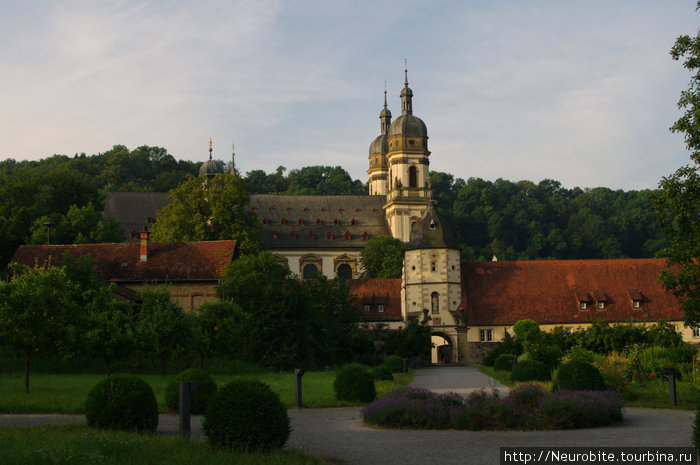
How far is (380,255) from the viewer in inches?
3177

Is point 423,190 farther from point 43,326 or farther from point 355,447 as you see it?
point 355,447

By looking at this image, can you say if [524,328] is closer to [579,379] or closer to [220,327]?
[220,327]

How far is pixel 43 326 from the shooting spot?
24984 millimetres

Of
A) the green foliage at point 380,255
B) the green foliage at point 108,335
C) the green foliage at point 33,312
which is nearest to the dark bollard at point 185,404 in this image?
the green foliage at point 33,312

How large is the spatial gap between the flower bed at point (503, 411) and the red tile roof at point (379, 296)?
3929cm

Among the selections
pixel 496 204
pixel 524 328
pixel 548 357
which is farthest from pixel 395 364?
pixel 496 204

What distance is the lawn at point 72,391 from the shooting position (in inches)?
789

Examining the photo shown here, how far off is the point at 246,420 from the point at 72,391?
12.9m

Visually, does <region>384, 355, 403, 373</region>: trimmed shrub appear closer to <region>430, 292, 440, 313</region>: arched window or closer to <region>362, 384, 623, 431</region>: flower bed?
<region>430, 292, 440, 313</region>: arched window

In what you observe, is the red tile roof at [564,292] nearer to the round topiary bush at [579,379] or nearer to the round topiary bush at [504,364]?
the round topiary bush at [504,364]

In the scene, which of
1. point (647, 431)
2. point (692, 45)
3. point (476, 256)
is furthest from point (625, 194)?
point (647, 431)

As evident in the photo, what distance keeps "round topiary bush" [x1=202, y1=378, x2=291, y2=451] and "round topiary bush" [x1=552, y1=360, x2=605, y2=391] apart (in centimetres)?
1031

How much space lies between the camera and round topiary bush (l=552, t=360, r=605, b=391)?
20750mm

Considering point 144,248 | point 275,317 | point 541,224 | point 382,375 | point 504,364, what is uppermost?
point 541,224
